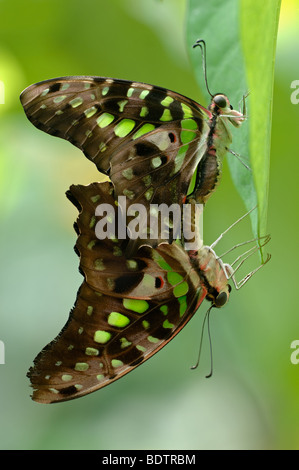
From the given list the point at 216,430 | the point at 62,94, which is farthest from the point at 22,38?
the point at 216,430

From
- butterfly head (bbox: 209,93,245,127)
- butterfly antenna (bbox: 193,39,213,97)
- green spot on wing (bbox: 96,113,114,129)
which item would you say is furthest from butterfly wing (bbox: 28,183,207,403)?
butterfly antenna (bbox: 193,39,213,97)

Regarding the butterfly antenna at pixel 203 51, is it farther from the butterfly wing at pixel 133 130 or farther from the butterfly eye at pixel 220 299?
the butterfly eye at pixel 220 299

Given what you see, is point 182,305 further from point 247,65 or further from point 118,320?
point 247,65

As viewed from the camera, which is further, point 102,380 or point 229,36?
point 102,380

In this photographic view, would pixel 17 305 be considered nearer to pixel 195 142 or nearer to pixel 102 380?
pixel 102 380

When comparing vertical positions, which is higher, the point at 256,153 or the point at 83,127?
the point at 83,127

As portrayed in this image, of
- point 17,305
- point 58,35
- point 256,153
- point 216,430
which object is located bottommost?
point 216,430

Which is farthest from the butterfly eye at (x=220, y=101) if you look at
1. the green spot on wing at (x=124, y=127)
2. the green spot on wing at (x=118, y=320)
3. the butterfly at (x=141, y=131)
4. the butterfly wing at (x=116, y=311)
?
the green spot on wing at (x=118, y=320)

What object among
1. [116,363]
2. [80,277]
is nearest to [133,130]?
[116,363]
